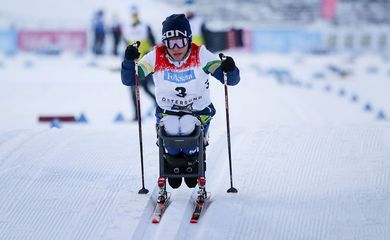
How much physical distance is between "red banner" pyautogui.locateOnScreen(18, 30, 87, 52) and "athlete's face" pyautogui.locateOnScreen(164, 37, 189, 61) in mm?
19423

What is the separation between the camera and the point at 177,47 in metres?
4.11

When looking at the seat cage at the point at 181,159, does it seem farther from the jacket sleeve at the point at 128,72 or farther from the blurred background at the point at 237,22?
the blurred background at the point at 237,22

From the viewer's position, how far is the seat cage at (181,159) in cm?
407

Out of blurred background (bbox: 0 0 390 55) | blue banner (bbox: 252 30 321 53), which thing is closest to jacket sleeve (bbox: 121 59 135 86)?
blurred background (bbox: 0 0 390 55)

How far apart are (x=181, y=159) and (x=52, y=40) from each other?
20.0 meters

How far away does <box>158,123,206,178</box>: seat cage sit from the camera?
13.4ft

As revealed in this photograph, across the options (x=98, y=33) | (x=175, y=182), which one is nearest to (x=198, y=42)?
(x=175, y=182)

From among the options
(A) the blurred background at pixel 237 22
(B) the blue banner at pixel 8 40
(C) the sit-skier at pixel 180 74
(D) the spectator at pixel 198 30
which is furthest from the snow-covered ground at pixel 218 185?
(B) the blue banner at pixel 8 40

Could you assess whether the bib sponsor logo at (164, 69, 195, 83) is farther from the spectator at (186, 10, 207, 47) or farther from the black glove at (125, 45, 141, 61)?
the spectator at (186, 10, 207, 47)

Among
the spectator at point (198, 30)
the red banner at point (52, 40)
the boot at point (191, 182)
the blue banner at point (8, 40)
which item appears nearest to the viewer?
the boot at point (191, 182)

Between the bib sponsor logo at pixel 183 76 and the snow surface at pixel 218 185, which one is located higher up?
the bib sponsor logo at pixel 183 76

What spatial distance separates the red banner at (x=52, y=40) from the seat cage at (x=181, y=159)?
19.4m

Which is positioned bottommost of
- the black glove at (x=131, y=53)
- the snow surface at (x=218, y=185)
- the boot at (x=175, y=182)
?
the snow surface at (x=218, y=185)

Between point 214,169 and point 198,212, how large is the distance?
3.45 feet
